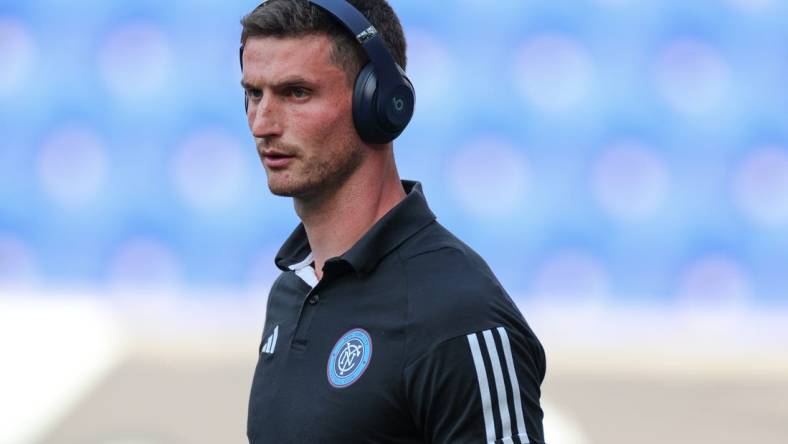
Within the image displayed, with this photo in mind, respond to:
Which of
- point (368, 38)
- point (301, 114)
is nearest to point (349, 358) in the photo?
point (301, 114)

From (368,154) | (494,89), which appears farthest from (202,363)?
(368,154)

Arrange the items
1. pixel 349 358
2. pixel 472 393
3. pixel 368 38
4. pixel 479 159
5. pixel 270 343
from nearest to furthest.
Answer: pixel 472 393 < pixel 349 358 < pixel 368 38 < pixel 270 343 < pixel 479 159

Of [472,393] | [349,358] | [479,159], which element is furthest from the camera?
[479,159]

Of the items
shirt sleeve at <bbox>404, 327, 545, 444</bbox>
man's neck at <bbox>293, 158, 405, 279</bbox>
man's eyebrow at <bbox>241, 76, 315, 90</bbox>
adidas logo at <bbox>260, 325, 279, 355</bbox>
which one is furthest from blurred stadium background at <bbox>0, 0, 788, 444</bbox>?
shirt sleeve at <bbox>404, 327, 545, 444</bbox>

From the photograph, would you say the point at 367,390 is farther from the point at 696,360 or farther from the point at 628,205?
the point at 628,205

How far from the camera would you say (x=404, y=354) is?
1.87 metres

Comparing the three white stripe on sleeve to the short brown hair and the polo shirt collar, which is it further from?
the short brown hair

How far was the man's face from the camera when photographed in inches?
78.6

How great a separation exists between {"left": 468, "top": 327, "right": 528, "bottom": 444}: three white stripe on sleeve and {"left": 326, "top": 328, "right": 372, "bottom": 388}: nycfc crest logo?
160 millimetres

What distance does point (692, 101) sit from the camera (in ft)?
25.3

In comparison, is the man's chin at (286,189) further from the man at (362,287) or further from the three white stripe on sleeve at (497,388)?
the three white stripe on sleeve at (497,388)

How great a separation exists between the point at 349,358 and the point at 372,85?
0.40m

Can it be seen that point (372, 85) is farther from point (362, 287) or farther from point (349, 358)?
point (349, 358)

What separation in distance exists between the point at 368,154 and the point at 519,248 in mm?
5548
